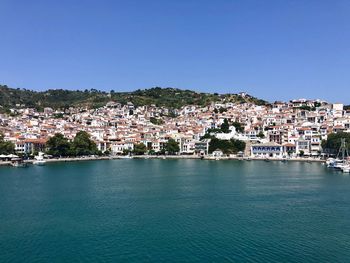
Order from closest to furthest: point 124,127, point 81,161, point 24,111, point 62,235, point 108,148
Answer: point 62,235 → point 81,161 → point 108,148 → point 124,127 → point 24,111

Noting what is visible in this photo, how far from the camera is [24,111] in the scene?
83.6m

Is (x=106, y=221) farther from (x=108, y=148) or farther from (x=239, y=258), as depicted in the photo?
(x=108, y=148)

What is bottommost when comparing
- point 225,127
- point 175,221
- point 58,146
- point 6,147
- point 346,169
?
point 175,221

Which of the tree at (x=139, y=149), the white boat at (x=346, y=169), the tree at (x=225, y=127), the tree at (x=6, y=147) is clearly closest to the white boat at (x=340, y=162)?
the white boat at (x=346, y=169)

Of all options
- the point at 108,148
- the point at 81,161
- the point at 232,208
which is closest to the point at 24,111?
the point at 108,148

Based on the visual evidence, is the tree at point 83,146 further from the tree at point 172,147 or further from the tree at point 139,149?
the tree at point 172,147

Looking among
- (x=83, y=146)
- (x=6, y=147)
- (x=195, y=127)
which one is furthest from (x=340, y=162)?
(x=6, y=147)

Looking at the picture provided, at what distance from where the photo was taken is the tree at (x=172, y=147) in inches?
2013

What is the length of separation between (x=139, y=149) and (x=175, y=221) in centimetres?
3644

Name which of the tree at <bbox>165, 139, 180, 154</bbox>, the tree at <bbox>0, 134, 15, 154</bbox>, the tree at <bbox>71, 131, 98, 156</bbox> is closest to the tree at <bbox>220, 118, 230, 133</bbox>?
the tree at <bbox>165, 139, 180, 154</bbox>

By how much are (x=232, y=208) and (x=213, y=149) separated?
32355mm

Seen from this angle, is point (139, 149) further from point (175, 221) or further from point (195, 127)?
point (175, 221)

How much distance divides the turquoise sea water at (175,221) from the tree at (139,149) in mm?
25598

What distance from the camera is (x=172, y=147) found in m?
51.1
